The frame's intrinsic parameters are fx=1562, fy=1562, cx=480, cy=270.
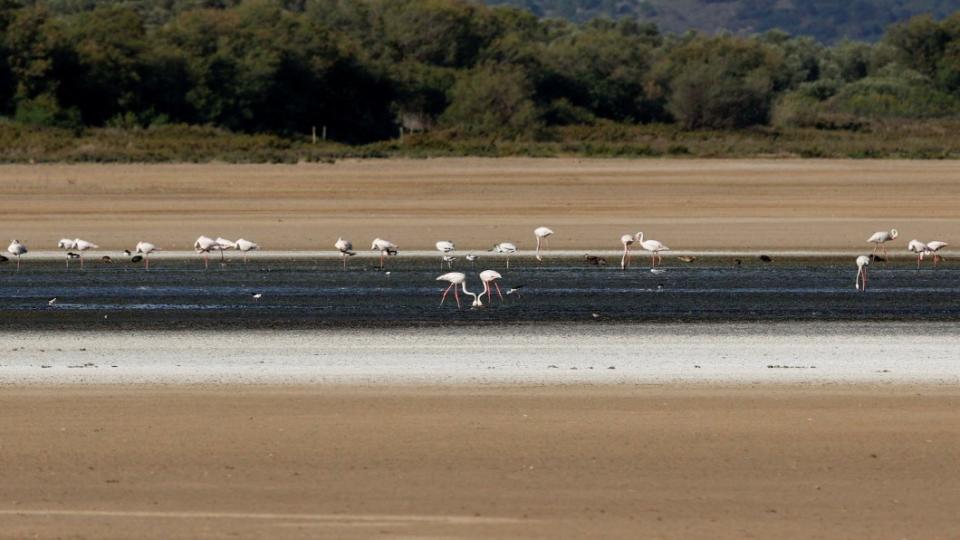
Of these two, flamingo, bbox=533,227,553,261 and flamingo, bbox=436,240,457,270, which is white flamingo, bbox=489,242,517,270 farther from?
flamingo, bbox=436,240,457,270

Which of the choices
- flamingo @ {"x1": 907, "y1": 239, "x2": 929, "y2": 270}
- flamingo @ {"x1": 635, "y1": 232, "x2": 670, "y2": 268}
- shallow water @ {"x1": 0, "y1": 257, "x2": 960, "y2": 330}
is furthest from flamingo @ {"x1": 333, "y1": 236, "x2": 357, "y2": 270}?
flamingo @ {"x1": 907, "y1": 239, "x2": 929, "y2": 270}

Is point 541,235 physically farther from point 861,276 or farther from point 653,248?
point 861,276

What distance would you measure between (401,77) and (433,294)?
43.2 m

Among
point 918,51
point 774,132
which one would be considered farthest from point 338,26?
point 918,51

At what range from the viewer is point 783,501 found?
8.29 m

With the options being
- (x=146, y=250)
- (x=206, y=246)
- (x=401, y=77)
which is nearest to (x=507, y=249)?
(x=206, y=246)

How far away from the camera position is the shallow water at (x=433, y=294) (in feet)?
50.2

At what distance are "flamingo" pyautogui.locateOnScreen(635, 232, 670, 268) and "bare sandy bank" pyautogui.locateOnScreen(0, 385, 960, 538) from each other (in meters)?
8.65

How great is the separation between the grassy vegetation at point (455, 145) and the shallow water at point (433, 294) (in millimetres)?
18378

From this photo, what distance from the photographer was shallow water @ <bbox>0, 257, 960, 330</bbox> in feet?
50.2

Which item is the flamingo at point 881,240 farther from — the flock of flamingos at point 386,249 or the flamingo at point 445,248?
the flamingo at point 445,248

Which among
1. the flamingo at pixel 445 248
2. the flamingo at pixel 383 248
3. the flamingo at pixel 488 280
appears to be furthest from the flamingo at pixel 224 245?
the flamingo at pixel 488 280

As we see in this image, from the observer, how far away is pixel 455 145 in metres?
45.2

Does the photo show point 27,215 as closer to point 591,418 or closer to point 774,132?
point 591,418
